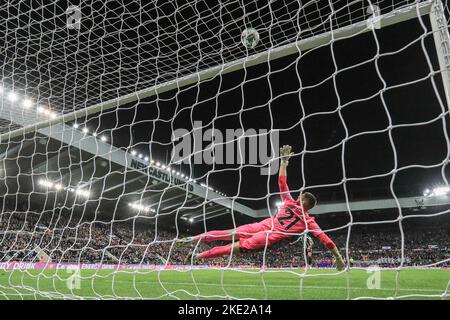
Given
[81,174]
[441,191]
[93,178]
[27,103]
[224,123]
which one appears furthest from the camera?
[93,178]

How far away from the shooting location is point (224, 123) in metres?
11.4

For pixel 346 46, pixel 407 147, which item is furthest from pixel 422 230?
pixel 346 46

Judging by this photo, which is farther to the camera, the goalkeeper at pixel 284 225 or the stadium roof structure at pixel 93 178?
the stadium roof structure at pixel 93 178

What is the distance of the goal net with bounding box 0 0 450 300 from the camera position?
3.24m

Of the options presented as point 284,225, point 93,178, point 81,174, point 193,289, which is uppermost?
point 93,178

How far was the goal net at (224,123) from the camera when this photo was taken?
3.24m

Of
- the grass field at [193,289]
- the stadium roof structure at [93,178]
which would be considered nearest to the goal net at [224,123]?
the grass field at [193,289]

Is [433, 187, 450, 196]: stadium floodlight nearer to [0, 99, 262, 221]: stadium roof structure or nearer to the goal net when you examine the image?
the goal net

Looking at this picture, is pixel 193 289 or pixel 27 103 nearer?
pixel 193 289

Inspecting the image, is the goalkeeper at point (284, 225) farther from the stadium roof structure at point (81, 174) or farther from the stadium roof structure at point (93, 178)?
the stadium roof structure at point (81, 174)

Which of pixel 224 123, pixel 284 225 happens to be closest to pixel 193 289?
pixel 284 225

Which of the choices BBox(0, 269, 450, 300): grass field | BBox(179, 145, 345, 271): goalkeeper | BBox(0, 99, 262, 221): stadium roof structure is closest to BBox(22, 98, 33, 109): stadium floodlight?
BBox(0, 99, 262, 221): stadium roof structure

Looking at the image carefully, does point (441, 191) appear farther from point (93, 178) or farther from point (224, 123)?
point (93, 178)
